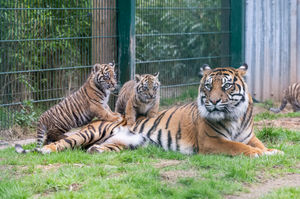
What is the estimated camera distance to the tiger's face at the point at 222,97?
19.1 feet

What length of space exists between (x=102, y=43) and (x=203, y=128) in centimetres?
366

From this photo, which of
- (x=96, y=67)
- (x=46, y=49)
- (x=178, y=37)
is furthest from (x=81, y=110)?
(x=178, y=37)

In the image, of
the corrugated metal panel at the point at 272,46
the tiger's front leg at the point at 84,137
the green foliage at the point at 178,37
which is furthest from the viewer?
the corrugated metal panel at the point at 272,46

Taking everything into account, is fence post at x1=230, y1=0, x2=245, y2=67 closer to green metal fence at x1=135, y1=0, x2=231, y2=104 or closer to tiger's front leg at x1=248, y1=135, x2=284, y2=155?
green metal fence at x1=135, y1=0, x2=231, y2=104

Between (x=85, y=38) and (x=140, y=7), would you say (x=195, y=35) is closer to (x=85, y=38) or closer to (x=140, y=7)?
(x=140, y=7)

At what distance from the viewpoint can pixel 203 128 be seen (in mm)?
6008

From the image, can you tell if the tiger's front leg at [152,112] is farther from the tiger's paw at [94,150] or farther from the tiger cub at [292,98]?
the tiger cub at [292,98]

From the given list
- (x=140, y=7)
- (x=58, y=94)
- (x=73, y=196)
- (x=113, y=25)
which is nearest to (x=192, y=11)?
(x=140, y=7)

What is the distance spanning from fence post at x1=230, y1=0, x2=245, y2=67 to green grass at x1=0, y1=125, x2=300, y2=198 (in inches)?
208

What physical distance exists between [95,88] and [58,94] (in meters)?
1.29

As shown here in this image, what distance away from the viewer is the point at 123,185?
4570 millimetres

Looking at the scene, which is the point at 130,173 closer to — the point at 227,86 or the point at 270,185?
the point at 270,185

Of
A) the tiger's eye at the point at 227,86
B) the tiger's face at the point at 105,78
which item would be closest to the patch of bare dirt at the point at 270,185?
the tiger's eye at the point at 227,86

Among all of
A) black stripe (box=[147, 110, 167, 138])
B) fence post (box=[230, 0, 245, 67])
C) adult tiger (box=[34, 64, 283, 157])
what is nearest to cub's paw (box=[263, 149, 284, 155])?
adult tiger (box=[34, 64, 283, 157])
